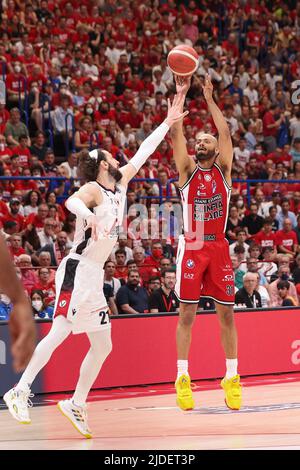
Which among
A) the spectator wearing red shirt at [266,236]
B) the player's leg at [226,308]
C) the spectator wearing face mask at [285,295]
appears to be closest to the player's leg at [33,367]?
the player's leg at [226,308]

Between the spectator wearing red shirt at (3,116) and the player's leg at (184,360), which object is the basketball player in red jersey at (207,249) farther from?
the spectator wearing red shirt at (3,116)

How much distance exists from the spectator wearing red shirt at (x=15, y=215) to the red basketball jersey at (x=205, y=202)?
518 cm

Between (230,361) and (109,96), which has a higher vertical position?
(109,96)

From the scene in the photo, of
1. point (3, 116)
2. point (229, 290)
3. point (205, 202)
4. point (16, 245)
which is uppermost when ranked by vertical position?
point (3, 116)

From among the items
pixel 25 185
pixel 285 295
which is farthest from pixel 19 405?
pixel 25 185

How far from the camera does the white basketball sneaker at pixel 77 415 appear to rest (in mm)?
8484

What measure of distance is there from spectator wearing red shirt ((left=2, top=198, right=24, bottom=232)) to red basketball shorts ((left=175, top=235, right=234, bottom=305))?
17.2 feet

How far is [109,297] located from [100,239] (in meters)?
4.68

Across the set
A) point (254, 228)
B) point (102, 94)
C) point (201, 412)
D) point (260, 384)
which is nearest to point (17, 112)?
point (102, 94)

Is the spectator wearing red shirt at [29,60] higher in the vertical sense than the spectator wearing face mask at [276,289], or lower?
higher

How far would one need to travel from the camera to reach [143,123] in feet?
63.8

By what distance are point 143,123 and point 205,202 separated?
966 cm

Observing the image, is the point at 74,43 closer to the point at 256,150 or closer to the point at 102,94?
the point at 102,94

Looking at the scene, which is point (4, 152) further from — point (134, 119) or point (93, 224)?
point (93, 224)
